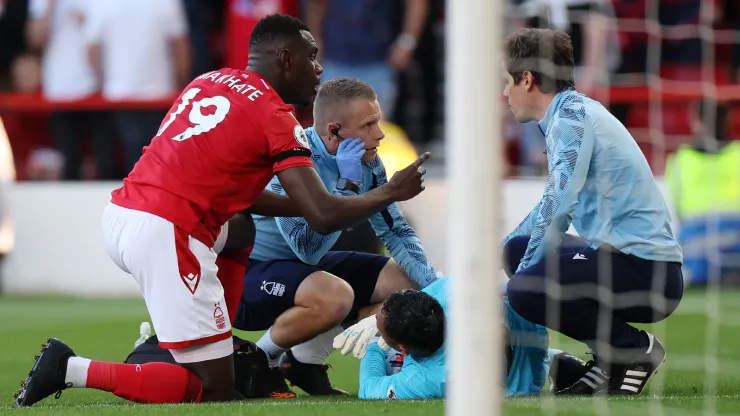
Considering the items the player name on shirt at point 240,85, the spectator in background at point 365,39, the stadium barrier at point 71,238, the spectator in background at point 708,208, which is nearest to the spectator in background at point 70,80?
the stadium barrier at point 71,238

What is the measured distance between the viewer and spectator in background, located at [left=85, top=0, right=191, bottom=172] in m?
10.1

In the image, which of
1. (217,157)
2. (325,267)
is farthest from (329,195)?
(325,267)

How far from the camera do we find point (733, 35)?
36.4ft

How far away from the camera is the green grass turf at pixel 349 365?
4.02 metres

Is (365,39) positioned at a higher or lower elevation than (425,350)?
higher

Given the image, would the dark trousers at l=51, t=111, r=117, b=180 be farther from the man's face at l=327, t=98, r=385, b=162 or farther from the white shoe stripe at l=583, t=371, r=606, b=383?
the white shoe stripe at l=583, t=371, r=606, b=383

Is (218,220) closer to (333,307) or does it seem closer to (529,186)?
(333,307)

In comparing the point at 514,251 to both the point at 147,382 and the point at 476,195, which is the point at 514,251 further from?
the point at 476,195

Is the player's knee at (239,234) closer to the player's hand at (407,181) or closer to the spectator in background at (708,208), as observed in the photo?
the player's hand at (407,181)

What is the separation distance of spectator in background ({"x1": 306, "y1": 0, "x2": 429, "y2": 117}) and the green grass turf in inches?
103

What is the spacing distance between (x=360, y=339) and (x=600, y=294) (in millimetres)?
902

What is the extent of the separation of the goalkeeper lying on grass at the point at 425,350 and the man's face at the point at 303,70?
829 millimetres

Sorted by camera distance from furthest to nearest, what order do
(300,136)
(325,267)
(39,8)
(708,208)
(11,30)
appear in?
(11,30), (39,8), (708,208), (325,267), (300,136)

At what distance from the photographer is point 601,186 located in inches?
179
